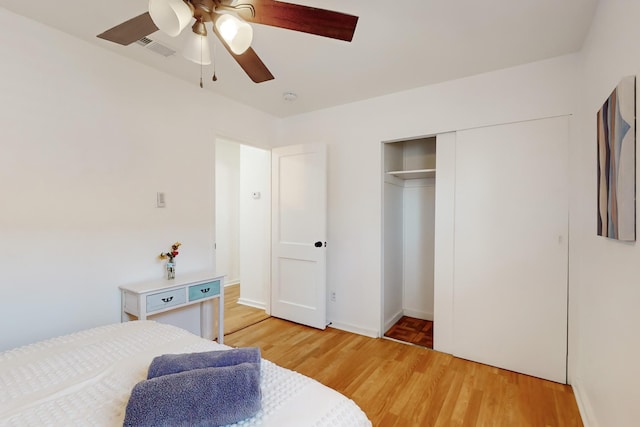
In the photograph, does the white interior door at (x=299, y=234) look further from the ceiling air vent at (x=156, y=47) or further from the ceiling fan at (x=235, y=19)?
the ceiling fan at (x=235, y=19)

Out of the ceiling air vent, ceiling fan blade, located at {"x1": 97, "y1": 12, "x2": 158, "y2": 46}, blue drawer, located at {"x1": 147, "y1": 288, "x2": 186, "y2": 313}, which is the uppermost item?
the ceiling air vent

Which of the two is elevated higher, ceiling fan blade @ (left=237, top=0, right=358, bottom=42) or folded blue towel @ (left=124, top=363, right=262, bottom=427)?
ceiling fan blade @ (left=237, top=0, right=358, bottom=42)

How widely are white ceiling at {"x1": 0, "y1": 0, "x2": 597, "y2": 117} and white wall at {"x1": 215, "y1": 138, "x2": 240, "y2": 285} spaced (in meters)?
2.28

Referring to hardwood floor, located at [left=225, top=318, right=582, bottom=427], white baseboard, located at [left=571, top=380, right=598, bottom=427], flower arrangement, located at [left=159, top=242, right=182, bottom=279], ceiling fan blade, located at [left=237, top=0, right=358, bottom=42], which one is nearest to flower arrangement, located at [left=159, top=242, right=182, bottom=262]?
flower arrangement, located at [left=159, top=242, right=182, bottom=279]

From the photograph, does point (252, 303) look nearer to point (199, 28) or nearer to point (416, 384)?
point (416, 384)

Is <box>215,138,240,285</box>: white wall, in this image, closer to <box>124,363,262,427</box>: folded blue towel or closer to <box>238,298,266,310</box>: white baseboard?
<box>238,298,266,310</box>: white baseboard

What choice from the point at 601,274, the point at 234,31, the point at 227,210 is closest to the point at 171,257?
the point at 234,31

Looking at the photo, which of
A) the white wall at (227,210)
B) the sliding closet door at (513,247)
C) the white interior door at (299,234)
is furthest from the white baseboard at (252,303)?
the sliding closet door at (513,247)

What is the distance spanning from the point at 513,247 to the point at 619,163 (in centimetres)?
125

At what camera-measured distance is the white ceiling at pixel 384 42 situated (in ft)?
5.68

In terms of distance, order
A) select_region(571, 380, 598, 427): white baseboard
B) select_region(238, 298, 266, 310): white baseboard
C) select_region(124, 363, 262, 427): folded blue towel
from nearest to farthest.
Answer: select_region(124, 363, 262, 427): folded blue towel → select_region(571, 380, 598, 427): white baseboard → select_region(238, 298, 266, 310): white baseboard

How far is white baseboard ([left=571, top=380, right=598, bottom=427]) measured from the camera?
1.71 meters

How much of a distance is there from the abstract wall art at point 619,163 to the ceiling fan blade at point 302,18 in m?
1.15

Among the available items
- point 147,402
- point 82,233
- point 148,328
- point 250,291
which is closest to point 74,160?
point 82,233
